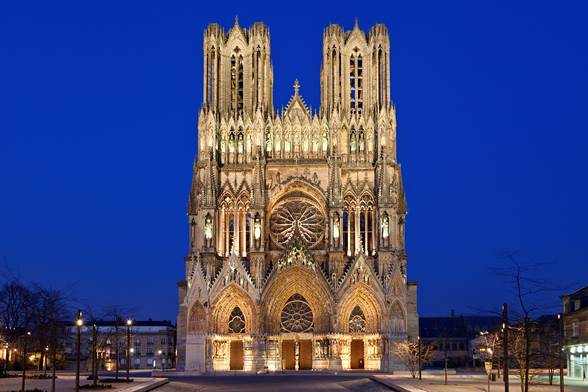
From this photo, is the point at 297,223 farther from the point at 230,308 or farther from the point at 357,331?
the point at 357,331

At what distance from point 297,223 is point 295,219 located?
43 cm

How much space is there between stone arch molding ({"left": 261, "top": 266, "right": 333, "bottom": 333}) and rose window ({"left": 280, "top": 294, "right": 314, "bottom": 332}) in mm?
540

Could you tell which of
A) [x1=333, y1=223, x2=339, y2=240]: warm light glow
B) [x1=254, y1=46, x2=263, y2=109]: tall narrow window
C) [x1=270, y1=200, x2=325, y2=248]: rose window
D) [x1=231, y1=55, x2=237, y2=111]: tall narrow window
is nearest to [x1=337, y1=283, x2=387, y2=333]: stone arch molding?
[x1=333, y1=223, x2=339, y2=240]: warm light glow

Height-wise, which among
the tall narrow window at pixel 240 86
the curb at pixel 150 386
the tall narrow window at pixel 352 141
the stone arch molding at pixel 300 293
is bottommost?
the curb at pixel 150 386

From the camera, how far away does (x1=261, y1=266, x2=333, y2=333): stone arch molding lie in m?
83.9

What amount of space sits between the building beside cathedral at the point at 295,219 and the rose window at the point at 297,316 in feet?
0.31

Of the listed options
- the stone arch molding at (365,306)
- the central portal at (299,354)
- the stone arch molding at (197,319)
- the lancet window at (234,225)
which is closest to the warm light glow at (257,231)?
the lancet window at (234,225)

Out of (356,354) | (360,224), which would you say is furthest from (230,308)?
(360,224)

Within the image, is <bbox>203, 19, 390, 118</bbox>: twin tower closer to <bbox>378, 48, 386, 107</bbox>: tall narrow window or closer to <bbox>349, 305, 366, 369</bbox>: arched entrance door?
<bbox>378, 48, 386, 107</bbox>: tall narrow window

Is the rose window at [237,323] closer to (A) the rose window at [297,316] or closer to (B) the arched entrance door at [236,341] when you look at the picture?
(B) the arched entrance door at [236,341]

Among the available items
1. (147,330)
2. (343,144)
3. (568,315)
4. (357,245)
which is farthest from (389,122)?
(147,330)

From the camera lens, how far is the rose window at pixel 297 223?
8812 cm

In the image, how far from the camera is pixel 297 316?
86062 millimetres

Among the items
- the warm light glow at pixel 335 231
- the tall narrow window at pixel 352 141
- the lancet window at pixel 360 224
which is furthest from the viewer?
the tall narrow window at pixel 352 141
